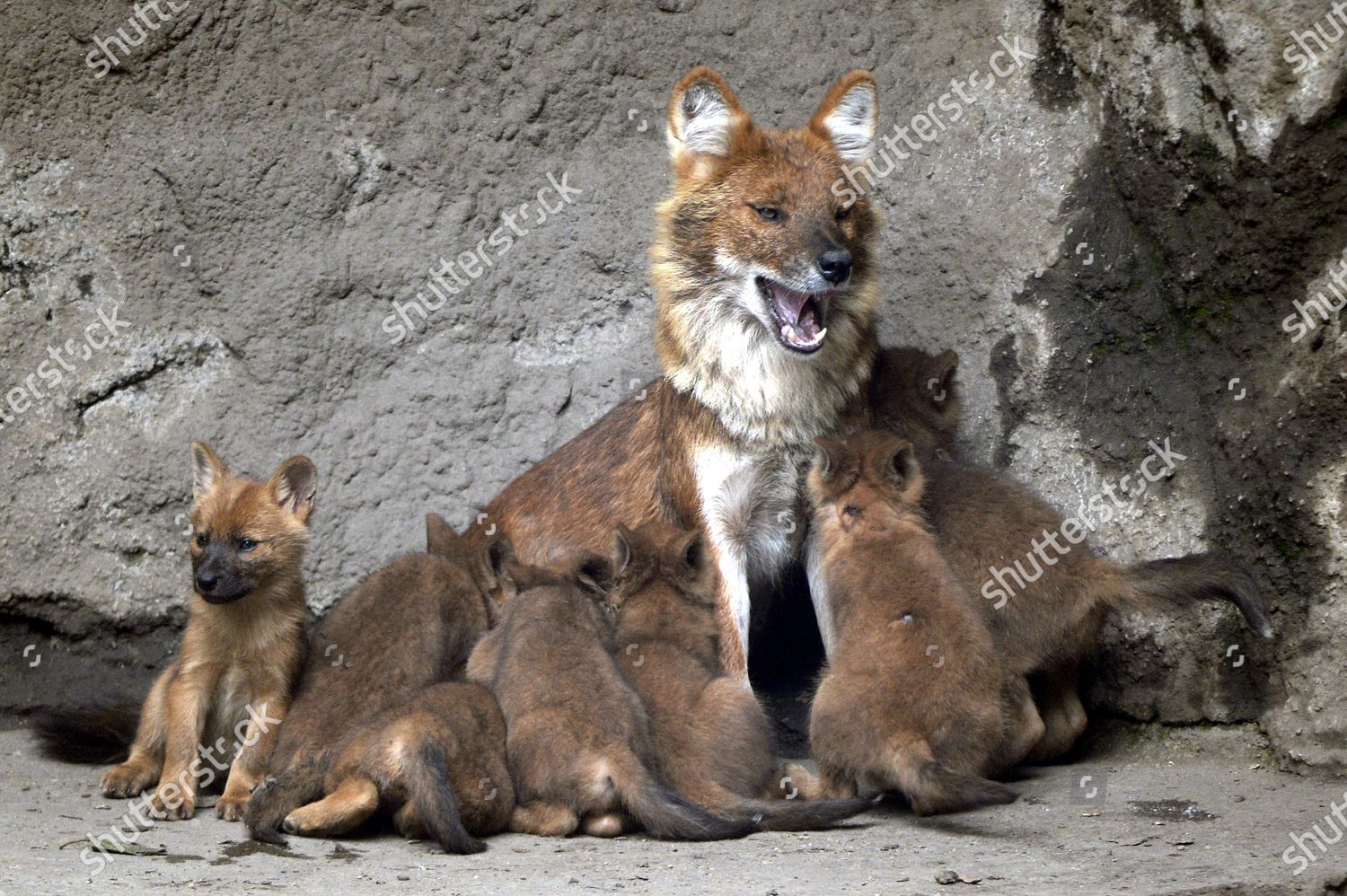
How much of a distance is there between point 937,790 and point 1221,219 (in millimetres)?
2962

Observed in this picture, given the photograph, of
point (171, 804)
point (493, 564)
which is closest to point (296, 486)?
point (493, 564)

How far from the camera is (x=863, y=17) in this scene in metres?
8.30

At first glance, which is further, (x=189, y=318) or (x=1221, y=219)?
(x=189, y=318)

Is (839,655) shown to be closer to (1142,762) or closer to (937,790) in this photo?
(937,790)

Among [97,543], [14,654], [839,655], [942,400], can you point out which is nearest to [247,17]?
[97,543]

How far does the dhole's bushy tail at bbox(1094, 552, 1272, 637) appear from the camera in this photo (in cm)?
634

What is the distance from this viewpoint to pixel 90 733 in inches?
278

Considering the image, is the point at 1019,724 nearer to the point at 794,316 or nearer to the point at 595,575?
the point at 595,575

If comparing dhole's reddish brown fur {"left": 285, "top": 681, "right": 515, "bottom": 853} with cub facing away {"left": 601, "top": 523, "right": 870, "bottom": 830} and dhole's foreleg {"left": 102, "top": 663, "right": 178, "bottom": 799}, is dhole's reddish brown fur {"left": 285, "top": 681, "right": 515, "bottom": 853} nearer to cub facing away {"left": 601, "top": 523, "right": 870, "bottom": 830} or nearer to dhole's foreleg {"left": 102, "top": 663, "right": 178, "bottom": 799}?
A: cub facing away {"left": 601, "top": 523, "right": 870, "bottom": 830}

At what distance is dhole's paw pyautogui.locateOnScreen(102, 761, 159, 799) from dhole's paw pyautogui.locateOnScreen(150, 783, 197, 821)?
14.7 inches

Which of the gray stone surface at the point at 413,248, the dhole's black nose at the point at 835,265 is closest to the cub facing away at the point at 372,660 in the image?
the gray stone surface at the point at 413,248

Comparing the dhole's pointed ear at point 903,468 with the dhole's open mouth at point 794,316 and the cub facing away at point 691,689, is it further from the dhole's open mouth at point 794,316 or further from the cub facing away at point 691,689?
the cub facing away at point 691,689

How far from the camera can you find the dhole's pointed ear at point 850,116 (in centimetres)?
732

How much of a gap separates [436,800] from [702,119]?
11.3 feet
